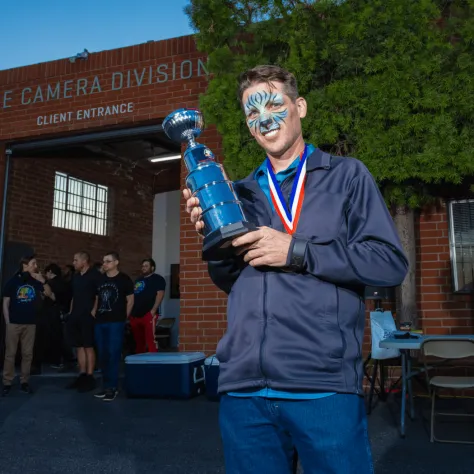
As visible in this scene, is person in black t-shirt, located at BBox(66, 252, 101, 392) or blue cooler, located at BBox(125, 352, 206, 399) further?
person in black t-shirt, located at BBox(66, 252, 101, 392)

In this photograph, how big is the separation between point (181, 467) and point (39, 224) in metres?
8.39

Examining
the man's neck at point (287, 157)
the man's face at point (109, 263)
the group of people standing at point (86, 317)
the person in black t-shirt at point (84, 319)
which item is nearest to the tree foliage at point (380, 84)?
the man's face at point (109, 263)

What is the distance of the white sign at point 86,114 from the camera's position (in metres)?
8.23

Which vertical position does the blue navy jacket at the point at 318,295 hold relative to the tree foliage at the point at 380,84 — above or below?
below

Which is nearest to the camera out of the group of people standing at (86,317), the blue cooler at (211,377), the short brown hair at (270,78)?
the short brown hair at (270,78)

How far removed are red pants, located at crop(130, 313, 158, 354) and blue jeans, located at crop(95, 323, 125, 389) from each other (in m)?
1.23

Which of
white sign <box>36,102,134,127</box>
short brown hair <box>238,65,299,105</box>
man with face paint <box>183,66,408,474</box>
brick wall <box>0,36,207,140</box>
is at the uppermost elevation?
brick wall <box>0,36,207,140</box>

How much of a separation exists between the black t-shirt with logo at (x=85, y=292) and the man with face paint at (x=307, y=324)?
20.5 ft

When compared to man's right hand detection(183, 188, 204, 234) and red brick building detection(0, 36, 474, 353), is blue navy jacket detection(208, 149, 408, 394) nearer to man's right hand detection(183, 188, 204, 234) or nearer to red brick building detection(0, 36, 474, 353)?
man's right hand detection(183, 188, 204, 234)

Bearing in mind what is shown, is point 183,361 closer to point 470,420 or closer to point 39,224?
point 470,420

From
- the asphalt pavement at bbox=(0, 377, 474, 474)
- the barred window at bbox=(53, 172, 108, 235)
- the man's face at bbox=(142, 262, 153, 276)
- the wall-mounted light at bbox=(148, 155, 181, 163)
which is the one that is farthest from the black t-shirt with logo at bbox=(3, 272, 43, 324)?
the wall-mounted light at bbox=(148, 155, 181, 163)

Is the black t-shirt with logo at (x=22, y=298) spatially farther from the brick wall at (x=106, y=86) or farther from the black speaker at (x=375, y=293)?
the black speaker at (x=375, y=293)

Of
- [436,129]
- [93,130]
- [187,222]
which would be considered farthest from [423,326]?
[93,130]

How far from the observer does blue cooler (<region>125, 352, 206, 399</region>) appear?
22.0 ft
